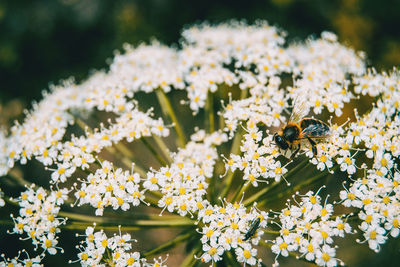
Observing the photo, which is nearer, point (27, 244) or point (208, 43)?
point (208, 43)

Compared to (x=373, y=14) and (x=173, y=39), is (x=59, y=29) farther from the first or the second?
(x=373, y=14)

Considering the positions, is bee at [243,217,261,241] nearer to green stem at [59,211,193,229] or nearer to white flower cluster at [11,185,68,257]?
green stem at [59,211,193,229]

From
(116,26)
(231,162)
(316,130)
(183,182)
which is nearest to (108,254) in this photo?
(183,182)

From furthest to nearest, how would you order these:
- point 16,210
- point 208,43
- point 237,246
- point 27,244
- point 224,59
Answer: point 27,244
point 16,210
point 208,43
point 224,59
point 237,246

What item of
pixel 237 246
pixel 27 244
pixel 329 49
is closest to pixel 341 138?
pixel 237 246

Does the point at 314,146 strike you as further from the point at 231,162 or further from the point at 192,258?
the point at 192,258

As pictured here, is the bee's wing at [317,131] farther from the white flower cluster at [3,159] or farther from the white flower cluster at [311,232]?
the white flower cluster at [3,159]

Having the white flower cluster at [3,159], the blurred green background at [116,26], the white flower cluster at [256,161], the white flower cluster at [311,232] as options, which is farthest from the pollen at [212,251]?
the blurred green background at [116,26]
